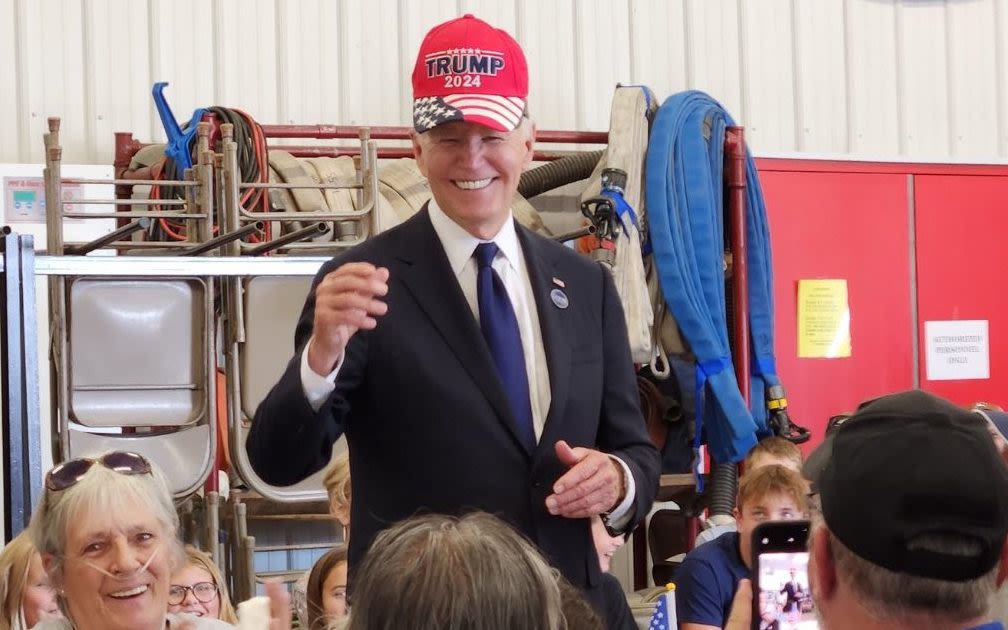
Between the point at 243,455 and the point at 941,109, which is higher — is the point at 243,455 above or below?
below

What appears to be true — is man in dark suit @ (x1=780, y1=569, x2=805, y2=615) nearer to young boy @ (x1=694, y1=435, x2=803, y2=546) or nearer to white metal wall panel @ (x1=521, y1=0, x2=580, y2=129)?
young boy @ (x1=694, y1=435, x2=803, y2=546)

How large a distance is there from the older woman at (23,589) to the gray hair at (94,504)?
2.02ft

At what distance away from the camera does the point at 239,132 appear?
5.10 metres

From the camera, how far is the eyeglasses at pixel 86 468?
7.79 ft

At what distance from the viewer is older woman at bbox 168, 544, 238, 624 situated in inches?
127

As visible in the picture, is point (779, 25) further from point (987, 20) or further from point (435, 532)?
point (435, 532)

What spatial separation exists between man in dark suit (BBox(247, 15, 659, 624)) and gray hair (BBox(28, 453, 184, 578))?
0.48 metres

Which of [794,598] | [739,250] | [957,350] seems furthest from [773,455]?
[957,350]

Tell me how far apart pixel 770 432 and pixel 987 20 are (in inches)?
105

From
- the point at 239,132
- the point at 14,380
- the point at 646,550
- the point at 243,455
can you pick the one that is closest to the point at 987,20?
the point at 646,550

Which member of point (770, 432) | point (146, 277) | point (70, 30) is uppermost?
point (70, 30)

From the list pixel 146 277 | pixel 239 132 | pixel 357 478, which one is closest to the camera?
pixel 357 478

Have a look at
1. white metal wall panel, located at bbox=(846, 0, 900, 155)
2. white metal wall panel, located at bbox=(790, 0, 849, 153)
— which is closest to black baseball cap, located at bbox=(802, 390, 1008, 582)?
white metal wall panel, located at bbox=(790, 0, 849, 153)

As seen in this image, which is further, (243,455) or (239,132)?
(239,132)
